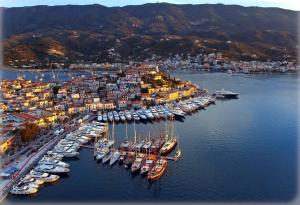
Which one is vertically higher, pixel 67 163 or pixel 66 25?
pixel 66 25

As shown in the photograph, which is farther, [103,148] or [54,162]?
[103,148]

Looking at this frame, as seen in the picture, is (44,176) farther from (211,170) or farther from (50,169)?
(211,170)

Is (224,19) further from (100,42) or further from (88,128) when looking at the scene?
(88,128)

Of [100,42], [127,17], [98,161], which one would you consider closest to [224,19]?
[127,17]

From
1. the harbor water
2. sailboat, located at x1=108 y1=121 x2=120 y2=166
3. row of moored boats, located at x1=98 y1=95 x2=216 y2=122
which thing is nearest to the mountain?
row of moored boats, located at x1=98 y1=95 x2=216 y2=122

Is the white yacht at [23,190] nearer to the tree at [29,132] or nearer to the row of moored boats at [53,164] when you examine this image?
the row of moored boats at [53,164]

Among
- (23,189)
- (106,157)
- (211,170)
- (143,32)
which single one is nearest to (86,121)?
(106,157)

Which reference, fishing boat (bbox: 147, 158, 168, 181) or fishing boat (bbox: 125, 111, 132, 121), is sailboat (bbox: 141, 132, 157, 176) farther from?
fishing boat (bbox: 125, 111, 132, 121)
